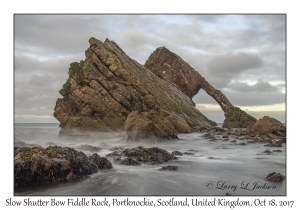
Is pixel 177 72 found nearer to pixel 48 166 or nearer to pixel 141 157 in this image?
pixel 141 157

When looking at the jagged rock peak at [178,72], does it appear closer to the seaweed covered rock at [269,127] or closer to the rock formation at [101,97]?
the rock formation at [101,97]

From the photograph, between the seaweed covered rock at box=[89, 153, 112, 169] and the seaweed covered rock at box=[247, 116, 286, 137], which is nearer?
the seaweed covered rock at box=[89, 153, 112, 169]

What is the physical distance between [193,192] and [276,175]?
273cm

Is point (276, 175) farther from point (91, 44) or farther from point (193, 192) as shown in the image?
point (91, 44)

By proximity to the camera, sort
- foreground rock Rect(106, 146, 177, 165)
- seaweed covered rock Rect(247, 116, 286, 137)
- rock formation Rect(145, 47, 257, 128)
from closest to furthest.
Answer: foreground rock Rect(106, 146, 177, 165)
seaweed covered rock Rect(247, 116, 286, 137)
rock formation Rect(145, 47, 257, 128)

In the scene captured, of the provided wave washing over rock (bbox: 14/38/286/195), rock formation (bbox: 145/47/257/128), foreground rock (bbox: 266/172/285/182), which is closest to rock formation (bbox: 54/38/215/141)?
wave washing over rock (bbox: 14/38/286/195)

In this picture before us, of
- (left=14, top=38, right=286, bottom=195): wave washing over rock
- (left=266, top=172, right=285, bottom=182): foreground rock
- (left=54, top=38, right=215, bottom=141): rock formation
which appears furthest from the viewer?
(left=54, top=38, right=215, bottom=141): rock formation

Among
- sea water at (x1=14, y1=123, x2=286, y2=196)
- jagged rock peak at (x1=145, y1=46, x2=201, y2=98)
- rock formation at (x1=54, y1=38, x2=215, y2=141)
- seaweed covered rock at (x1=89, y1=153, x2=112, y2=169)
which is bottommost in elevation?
sea water at (x1=14, y1=123, x2=286, y2=196)

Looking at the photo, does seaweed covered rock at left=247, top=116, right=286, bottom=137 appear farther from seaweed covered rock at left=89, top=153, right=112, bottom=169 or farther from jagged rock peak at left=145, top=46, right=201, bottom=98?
jagged rock peak at left=145, top=46, right=201, bottom=98

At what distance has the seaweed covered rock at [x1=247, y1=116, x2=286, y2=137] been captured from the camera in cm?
2298

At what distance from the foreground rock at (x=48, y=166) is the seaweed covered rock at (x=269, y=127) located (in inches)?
742

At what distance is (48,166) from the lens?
295 inches

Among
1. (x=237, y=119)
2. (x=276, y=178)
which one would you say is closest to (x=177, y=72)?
(x=237, y=119)

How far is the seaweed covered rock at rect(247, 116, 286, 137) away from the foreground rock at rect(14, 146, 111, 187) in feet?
61.8
